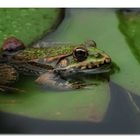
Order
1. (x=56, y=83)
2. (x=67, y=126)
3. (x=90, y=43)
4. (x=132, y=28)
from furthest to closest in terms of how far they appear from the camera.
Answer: (x=132, y=28) → (x=90, y=43) → (x=56, y=83) → (x=67, y=126)

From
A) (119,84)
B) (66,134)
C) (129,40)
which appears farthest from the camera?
(129,40)

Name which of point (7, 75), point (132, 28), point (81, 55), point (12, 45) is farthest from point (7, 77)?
point (132, 28)

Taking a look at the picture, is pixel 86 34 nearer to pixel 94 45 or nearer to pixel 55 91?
pixel 94 45

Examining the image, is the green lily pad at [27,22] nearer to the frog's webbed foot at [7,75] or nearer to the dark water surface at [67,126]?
the frog's webbed foot at [7,75]

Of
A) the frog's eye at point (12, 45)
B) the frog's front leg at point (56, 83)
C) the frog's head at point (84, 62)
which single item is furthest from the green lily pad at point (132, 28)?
the frog's eye at point (12, 45)

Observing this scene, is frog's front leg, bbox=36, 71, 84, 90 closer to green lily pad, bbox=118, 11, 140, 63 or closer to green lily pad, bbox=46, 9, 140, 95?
green lily pad, bbox=46, 9, 140, 95

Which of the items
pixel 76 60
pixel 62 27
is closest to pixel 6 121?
pixel 76 60

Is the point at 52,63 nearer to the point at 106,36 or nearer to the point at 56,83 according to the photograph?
the point at 56,83

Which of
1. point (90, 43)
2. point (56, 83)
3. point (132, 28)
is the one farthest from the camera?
point (132, 28)

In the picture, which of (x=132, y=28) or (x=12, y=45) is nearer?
(x=12, y=45)
